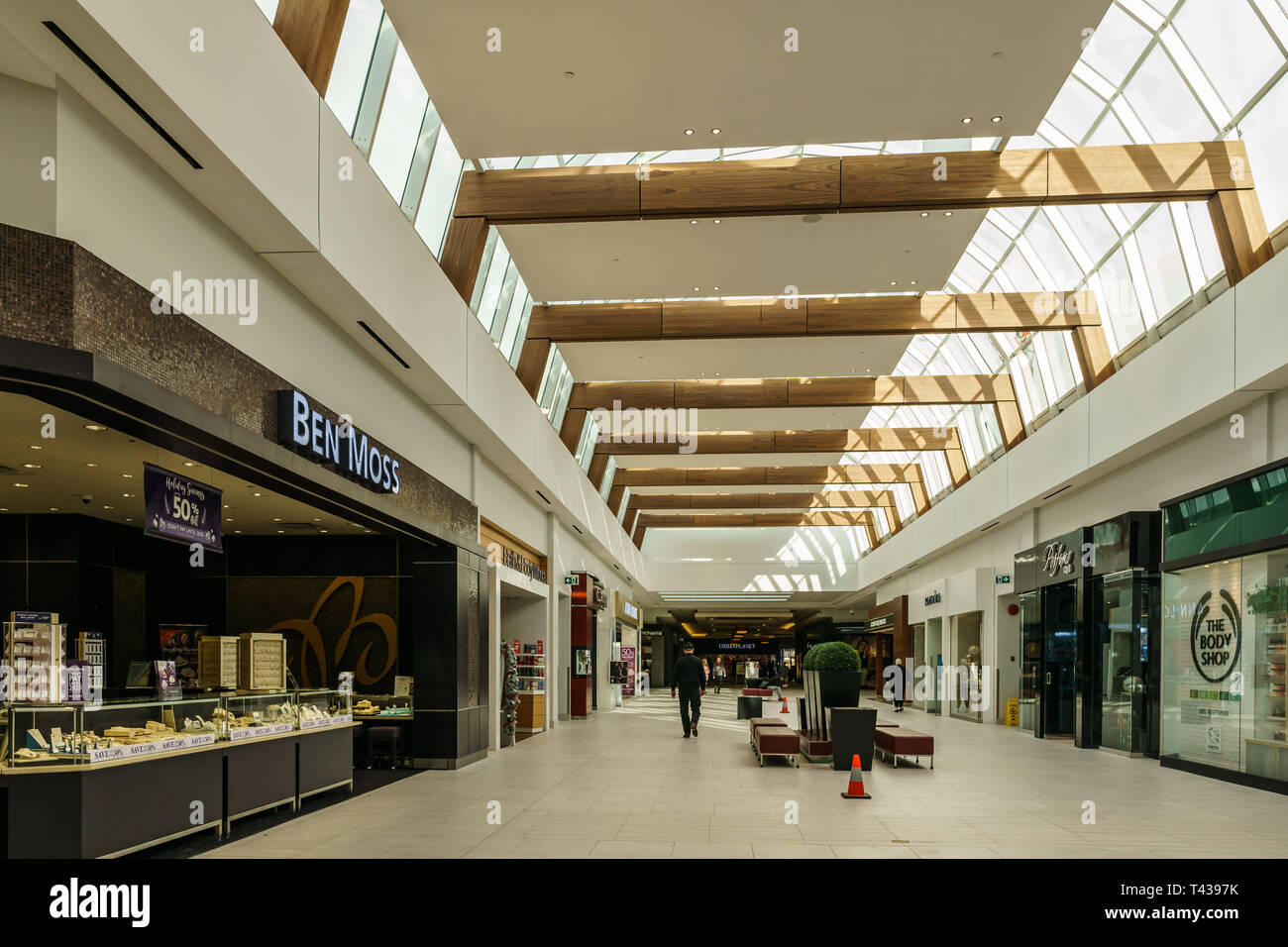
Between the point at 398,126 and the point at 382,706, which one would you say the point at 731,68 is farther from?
the point at 382,706

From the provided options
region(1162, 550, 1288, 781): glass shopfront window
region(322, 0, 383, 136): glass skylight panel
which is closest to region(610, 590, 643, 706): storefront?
region(1162, 550, 1288, 781): glass shopfront window

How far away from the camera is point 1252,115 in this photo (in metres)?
12.3

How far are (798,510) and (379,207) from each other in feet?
96.4

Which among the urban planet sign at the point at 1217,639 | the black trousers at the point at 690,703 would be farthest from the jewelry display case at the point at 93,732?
the black trousers at the point at 690,703

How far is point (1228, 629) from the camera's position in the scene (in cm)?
1265

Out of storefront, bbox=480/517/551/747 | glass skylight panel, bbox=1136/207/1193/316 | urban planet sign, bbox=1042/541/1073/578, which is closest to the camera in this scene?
glass skylight panel, bbox=1136/207/1193/316

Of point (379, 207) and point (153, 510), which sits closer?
point (153, 510)

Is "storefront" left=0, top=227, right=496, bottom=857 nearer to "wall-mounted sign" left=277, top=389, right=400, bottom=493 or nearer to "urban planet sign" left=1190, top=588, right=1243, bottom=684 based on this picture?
"wall-mounted sign" left=277, top=389, right=400, bottom=493

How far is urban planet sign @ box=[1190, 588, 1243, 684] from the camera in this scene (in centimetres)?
1250

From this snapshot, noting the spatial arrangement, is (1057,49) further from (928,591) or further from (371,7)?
(928,591)

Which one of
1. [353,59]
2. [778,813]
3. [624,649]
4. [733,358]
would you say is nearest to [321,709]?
[778,813]

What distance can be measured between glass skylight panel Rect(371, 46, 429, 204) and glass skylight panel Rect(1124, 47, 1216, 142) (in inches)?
337

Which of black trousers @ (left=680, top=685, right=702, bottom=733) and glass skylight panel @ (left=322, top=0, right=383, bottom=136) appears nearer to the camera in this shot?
→ glass skylight panel @ (left=322, top=0, right=383, bottom=136)

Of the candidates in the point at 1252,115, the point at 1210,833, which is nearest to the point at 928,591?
the point at 1252,115
